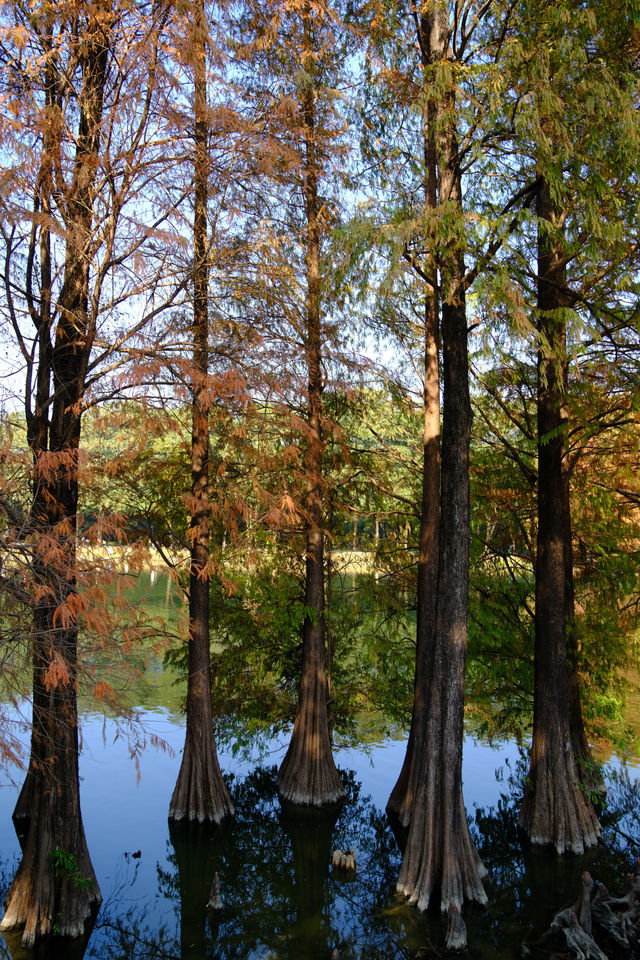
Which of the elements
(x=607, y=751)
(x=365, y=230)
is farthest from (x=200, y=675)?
(x=607, y=751)

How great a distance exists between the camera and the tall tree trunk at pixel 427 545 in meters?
9.26

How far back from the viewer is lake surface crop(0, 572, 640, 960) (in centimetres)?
637

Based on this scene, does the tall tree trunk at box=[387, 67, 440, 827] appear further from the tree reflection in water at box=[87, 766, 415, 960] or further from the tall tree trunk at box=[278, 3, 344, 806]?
the tall tree trunk at box=[278, 3, 344, 806]

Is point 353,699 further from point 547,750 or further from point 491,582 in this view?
point 547,750

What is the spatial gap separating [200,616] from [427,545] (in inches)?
126

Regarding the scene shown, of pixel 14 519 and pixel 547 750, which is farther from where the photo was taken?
pixel 547 750

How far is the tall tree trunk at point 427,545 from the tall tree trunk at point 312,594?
1.14 meters

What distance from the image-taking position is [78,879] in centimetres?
631

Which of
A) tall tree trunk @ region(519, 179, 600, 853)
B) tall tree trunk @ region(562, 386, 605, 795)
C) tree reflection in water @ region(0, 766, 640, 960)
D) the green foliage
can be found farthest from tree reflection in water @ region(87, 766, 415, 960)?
tall tree trunk @ region(562, 386, 605, 795)

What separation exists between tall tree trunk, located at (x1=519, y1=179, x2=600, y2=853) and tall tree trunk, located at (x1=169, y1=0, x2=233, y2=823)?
3.98 meters

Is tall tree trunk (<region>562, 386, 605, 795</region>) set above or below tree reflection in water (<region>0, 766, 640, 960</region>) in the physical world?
above

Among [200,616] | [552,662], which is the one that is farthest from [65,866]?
[552,662]

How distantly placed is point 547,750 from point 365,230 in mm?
6416

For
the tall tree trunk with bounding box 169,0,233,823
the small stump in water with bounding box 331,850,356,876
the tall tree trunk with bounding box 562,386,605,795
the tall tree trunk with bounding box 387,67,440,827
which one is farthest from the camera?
the tall tree trunk with bounding box 387,67,440,827
